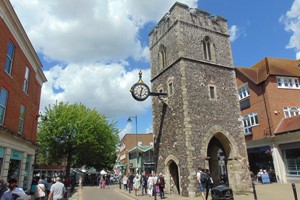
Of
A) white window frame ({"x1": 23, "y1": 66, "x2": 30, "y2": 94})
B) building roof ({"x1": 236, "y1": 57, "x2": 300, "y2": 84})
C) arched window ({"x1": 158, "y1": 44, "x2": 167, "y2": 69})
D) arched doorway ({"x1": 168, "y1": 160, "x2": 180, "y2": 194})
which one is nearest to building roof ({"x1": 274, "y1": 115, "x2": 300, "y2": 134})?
building roof ({"x1": 236, "y1": 57, "x2": 300, "y2": 84})

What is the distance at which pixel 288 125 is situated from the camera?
22453mm

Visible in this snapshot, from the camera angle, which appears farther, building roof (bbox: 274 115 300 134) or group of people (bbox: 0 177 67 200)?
building roof (bbox: 274 115 300 134)

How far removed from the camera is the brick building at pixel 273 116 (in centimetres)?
2222

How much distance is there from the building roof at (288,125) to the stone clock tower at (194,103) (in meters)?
5.91

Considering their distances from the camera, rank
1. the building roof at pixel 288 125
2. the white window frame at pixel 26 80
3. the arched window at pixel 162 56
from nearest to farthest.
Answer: the white window frame at pixel 26 80
the arched window at pixel 162 56
the building roof at pixel 288 125

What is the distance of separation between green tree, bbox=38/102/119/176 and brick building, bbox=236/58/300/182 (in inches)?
692

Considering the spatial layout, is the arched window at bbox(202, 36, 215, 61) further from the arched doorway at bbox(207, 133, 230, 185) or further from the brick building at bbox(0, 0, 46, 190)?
the brick building at bbox(0, 0, 46, 190)

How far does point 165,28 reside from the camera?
2102cm

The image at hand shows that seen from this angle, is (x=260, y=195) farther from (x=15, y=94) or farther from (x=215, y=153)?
(x=15, y=94)

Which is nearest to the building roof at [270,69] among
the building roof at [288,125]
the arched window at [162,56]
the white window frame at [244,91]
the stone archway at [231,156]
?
the white window frame at [244,91]

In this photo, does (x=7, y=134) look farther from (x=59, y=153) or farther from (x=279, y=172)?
(x=279, y=172)

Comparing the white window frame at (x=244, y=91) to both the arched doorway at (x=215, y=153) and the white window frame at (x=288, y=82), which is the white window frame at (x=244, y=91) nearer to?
the white window frame at (x=288, y=82)

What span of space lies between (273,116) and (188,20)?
494 inches

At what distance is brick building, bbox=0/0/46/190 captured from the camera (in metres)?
13.2
